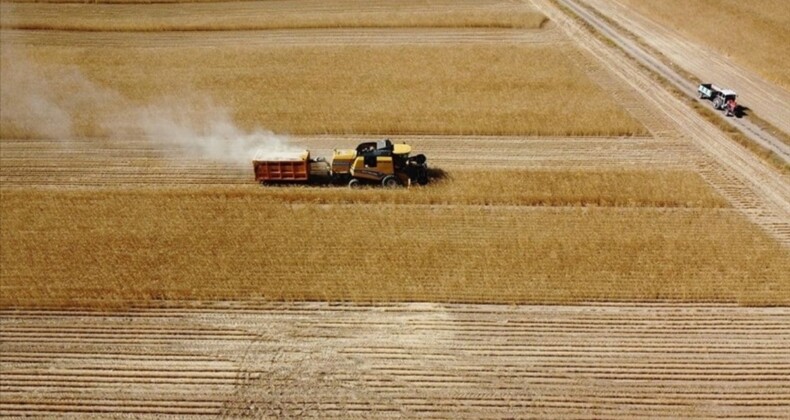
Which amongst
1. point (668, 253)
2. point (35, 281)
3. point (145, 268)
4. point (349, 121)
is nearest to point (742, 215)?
point (668, 253)

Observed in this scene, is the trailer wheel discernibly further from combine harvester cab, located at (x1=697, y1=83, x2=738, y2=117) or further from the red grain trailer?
combine harvester cab, located at (x1=697, y1=83, x2=738, y2=117)

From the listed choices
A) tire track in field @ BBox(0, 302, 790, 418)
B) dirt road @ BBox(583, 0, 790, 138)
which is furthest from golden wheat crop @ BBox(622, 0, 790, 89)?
tire track in field @ BBox(0, 302, 790, 418)

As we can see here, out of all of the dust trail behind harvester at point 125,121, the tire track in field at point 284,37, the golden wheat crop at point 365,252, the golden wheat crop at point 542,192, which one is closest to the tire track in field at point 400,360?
the golden wheat crop at point 365,252

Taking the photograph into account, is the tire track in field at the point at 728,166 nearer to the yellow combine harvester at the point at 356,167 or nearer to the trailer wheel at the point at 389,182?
the yellow combine harvester at the point at 356,167

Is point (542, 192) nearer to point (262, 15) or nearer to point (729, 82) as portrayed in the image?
point (729, 82)

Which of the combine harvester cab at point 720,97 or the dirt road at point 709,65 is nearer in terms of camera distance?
the combine harvester cab at point 720,97

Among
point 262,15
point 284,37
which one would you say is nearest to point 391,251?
point 284,37
